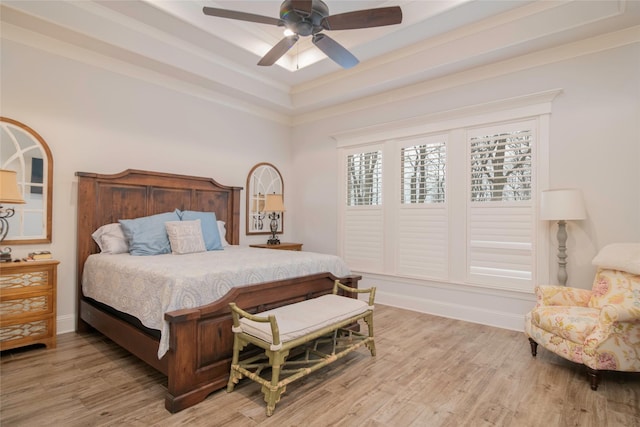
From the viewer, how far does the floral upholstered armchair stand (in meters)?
2.21

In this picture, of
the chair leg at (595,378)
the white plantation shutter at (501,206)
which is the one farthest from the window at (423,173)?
the chair leg at (595,378)

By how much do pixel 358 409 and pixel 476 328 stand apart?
2115mm

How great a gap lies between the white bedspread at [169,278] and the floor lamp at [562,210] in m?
2.04

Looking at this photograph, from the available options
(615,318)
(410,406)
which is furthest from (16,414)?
(615,318)

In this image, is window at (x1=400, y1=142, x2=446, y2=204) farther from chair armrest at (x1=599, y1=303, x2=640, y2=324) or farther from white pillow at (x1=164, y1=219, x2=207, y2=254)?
white pillow at (x1=164, y1=219, x2=207, y2=254)

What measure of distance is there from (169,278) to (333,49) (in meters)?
2.26

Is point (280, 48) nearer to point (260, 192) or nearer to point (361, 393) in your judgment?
point (260, 192)

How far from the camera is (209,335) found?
216 cm

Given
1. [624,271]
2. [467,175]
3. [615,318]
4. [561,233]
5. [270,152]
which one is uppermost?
[270,152]

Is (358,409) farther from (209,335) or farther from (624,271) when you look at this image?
(624,271)

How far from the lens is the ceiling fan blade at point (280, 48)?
2785 millimetres

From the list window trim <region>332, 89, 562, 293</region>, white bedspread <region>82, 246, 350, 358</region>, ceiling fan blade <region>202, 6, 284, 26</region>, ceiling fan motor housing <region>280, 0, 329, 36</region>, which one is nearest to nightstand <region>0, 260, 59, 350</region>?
white bedspread <region>82, 246, 350, 358</region>

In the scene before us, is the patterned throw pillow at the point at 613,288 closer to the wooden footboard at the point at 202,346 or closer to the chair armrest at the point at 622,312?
the chair armrest at the point at 622,312

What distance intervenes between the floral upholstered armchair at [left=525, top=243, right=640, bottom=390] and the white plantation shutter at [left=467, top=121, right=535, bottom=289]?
672 millimetres
